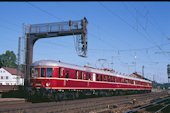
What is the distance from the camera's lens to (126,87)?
3875 centimetres

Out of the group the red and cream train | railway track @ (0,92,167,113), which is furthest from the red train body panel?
railway track @ (0,92,167,113)

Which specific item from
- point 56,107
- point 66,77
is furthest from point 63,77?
point 56,107

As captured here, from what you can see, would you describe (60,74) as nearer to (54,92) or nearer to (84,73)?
(54,92)

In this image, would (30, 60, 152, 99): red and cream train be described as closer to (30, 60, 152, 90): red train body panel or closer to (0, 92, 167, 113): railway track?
(30, 60, 152, 90): red train body panel

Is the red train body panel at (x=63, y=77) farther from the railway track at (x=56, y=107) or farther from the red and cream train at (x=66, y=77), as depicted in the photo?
the railway track at (x=56, y=107)

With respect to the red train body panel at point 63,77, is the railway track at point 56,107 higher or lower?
lower

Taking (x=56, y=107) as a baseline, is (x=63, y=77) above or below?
above

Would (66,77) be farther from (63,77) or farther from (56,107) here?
(56,107)

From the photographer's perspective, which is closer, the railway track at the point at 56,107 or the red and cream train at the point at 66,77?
the railway track at the point at 56,107

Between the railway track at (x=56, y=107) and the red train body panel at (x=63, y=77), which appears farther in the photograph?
the red train body panel at (x=63, y=77)

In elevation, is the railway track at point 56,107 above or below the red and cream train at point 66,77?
below

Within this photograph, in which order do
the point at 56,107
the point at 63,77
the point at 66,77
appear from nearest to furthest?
the point at 56,107 < the point at 63,77 < the point at 66,77

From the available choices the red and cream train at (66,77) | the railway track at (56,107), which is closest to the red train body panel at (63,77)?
the red and cream train at (66,77)

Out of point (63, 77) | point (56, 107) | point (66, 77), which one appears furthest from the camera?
point (66, 77)
